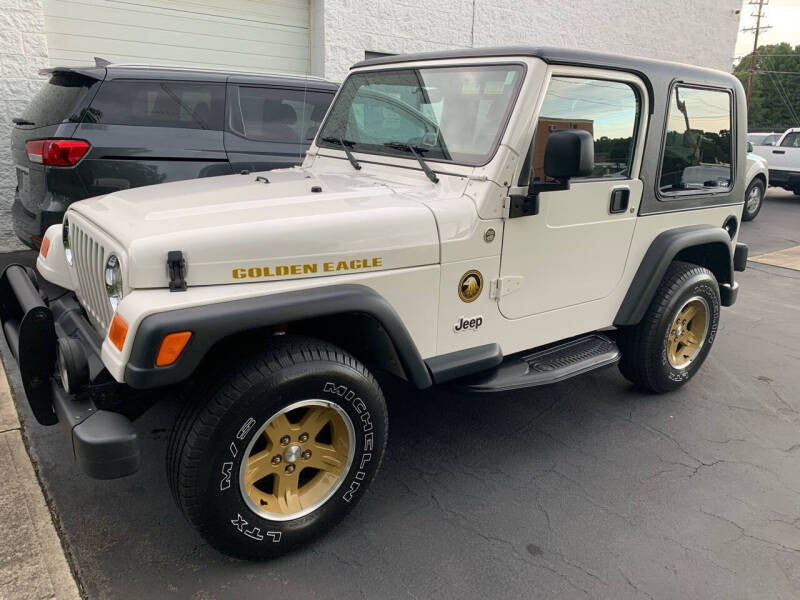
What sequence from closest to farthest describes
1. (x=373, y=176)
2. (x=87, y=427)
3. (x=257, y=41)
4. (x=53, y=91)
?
(x=87, y=427) → (x=373, y=176) → (x=53, y=91) → (x=257, y=41)

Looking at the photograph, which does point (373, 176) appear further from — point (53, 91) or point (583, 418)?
point (53, 91)

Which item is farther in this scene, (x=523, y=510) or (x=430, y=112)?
(x=430, y=112)

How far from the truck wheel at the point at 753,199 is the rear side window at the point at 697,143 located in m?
8.65

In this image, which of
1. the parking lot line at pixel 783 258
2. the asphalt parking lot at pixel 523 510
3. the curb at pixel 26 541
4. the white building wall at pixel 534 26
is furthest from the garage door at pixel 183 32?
the parking lot line at pixel 783 258

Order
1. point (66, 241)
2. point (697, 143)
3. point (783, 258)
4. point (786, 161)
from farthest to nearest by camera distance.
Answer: point (786, 161) < point (783, 258) < point (697, 143) < point (66, 241)

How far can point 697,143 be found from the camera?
3.89 m

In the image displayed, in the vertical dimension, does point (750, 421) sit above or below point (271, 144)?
below

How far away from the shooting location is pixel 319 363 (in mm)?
2436

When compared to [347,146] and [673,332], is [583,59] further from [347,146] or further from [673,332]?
[673,332]

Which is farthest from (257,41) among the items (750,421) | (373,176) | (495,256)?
Result: (750,421)

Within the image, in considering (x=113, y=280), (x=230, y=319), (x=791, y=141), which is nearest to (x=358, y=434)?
(x=230, y=319)

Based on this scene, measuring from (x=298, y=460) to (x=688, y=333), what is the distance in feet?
9.72

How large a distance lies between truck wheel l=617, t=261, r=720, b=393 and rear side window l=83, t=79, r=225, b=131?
3.80 m

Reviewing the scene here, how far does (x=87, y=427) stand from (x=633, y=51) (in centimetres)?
1404
